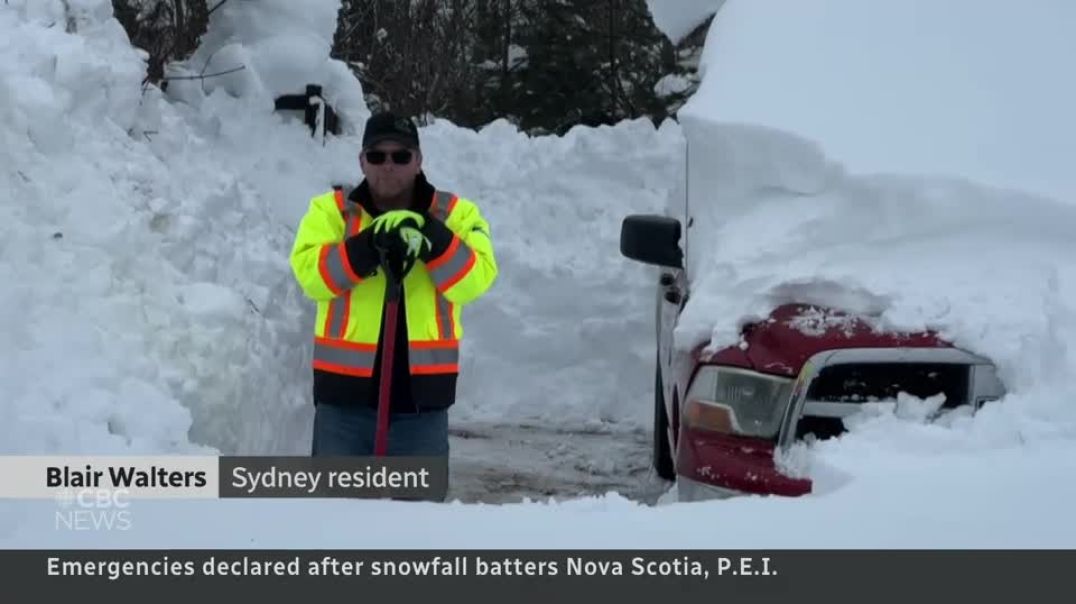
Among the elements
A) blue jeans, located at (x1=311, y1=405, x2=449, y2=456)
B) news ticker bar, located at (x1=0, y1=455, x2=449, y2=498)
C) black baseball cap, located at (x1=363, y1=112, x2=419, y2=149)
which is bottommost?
blue jeans, located at (x1=311, y1=405, x2=449, y2=456)

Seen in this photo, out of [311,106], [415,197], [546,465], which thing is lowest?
[546,465]

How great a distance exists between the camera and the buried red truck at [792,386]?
3471 mm

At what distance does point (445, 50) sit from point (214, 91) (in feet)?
36.3

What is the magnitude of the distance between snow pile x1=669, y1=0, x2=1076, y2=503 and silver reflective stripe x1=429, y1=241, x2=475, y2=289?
0.74 metres

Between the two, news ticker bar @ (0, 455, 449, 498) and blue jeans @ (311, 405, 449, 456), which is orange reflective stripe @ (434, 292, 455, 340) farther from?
news ticker bar @ (0, 455, 449, 498)

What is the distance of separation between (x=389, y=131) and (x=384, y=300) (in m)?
0.54

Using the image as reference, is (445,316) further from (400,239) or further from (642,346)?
(642,346)

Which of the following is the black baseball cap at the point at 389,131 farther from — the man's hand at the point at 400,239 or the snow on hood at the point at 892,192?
the snow on hood at the point at 892,192

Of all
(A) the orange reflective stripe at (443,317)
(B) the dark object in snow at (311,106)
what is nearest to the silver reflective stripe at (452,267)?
(A) the orange reflective stripe at (443,317)

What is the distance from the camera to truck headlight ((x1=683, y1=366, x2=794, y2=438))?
3.58 metres

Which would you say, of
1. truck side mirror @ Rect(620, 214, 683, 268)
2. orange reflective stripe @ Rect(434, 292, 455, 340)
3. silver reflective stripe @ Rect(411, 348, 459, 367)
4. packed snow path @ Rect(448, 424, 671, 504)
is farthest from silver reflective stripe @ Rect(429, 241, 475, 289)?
packed snow path @ Rect(448, 424, 671, 504)

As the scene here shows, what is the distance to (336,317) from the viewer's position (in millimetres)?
4344

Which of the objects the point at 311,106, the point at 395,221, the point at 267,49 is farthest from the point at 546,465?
the point at 267,49
